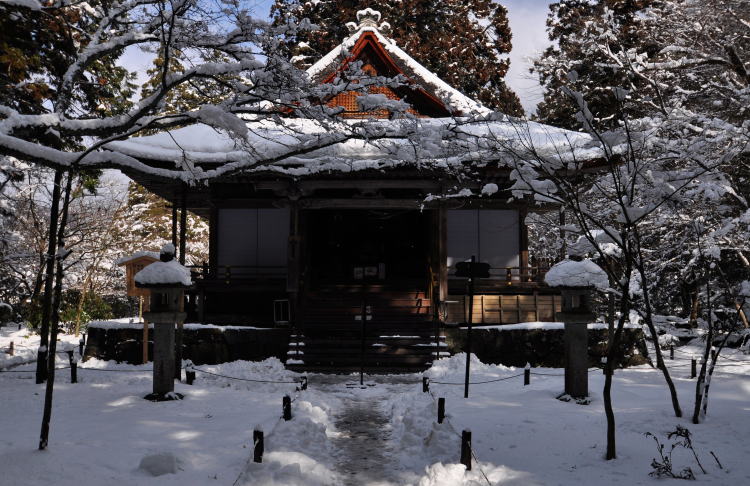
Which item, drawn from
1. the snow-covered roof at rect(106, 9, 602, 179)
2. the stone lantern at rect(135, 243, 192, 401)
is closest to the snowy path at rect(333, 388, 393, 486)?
the stone lantern at rect(135, 243, 192, 401)

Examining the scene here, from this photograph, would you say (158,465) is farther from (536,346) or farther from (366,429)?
(536,346)

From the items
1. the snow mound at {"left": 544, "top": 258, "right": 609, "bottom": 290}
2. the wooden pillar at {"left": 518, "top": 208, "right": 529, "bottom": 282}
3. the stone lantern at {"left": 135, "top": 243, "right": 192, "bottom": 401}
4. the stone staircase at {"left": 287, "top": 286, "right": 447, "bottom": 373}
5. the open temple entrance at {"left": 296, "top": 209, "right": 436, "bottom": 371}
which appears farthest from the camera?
the wooden pillar at {"left": 518, "top": 208, "right": 529, "bottom": 282}

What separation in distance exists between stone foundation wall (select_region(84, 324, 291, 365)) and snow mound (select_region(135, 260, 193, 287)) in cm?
543

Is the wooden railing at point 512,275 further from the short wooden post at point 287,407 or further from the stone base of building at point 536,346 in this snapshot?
the short wooden post at point 287,407

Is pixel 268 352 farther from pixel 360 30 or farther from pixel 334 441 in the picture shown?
pixel 360 30

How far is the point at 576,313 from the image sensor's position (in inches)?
378

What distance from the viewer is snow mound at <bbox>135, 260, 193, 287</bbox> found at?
33.6 ft

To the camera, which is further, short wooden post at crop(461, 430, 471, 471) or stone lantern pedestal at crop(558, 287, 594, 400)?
stone lantern pedestal at crop(558, 287, 594, 400)

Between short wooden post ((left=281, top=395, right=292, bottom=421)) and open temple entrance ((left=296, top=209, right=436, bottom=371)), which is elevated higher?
open temple entrance ((left=296, top=209, right=436, bottom=371))

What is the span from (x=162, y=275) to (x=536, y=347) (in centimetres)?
998

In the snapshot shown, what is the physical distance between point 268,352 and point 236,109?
9792 mm

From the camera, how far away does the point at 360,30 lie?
793 inches

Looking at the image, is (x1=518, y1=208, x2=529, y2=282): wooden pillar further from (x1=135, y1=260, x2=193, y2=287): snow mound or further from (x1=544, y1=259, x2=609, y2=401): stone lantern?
(x1=135, y1=260, x2=193, y2=287): snow mound

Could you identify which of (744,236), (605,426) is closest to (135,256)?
(605,426)
